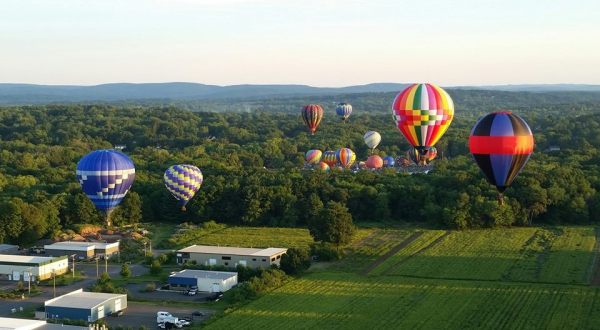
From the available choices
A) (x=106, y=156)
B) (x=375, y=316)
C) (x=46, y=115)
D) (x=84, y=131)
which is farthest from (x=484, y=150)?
(x=46, y=115)

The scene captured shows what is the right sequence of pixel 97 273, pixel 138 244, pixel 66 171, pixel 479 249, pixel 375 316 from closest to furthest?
pixel 375 316, pixel 97 273, pixel 479 249, pixel 138 244, pixel 66 171

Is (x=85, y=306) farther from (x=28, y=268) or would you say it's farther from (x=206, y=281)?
(x=28, y=268)

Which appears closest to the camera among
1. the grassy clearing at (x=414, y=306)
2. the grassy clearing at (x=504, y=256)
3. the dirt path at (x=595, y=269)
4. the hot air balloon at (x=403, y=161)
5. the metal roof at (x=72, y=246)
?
the grassy clearing at (x=414, y=306)

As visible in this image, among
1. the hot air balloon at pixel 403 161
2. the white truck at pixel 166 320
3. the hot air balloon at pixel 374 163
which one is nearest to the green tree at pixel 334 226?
the white truck at pixel 166 320

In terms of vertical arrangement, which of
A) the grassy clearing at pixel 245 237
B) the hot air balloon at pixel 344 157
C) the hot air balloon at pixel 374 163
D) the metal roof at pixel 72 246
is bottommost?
the grassy clearing at pixel 245 237

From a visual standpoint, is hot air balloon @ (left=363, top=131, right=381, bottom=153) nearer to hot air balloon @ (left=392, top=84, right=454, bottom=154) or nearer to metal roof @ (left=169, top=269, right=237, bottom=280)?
hot air balloon @ (left=392, top=84, right=454, bottom=154)

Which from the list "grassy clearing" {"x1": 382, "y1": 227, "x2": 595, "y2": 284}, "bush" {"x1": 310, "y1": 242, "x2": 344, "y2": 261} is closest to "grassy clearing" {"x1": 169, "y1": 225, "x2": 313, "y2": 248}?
"bush" {"x1": 310, "y1": 242, "x2": 344, "y2": 261}

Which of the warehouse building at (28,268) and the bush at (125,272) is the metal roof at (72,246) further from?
the bush at (125,272)

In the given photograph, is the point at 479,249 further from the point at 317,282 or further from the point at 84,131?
the point at 84,131
